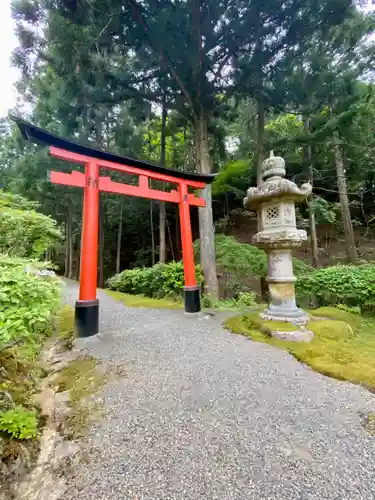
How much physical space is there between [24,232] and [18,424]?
347 cm

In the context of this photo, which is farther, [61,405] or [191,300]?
[191,300]

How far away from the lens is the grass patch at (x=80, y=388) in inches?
69.3

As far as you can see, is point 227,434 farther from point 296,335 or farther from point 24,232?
point 24,232

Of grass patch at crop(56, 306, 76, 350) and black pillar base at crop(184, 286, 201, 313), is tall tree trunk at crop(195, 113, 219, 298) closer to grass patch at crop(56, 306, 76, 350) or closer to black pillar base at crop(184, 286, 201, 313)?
black pillar base at crop(184, 286, 201, 313)

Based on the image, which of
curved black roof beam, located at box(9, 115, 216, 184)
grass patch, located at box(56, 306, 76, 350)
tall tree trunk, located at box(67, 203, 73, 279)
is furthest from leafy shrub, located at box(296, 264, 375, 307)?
tall tree trunk, located at box(67, 203, 73, 279)

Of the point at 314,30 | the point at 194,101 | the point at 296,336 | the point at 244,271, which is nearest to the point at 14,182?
the point at 194,101

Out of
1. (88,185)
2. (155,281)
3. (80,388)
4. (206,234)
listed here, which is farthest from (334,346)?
(155,281)

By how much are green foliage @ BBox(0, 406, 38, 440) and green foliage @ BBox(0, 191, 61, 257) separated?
302 cm

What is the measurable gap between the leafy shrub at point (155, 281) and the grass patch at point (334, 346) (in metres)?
2.66

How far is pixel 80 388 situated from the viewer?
2254mm

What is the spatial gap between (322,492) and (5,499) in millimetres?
1571

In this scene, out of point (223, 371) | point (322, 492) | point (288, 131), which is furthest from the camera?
point (288, 131)

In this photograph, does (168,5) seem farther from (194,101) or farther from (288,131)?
(288,131)

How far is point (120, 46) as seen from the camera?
6344 millimetres
